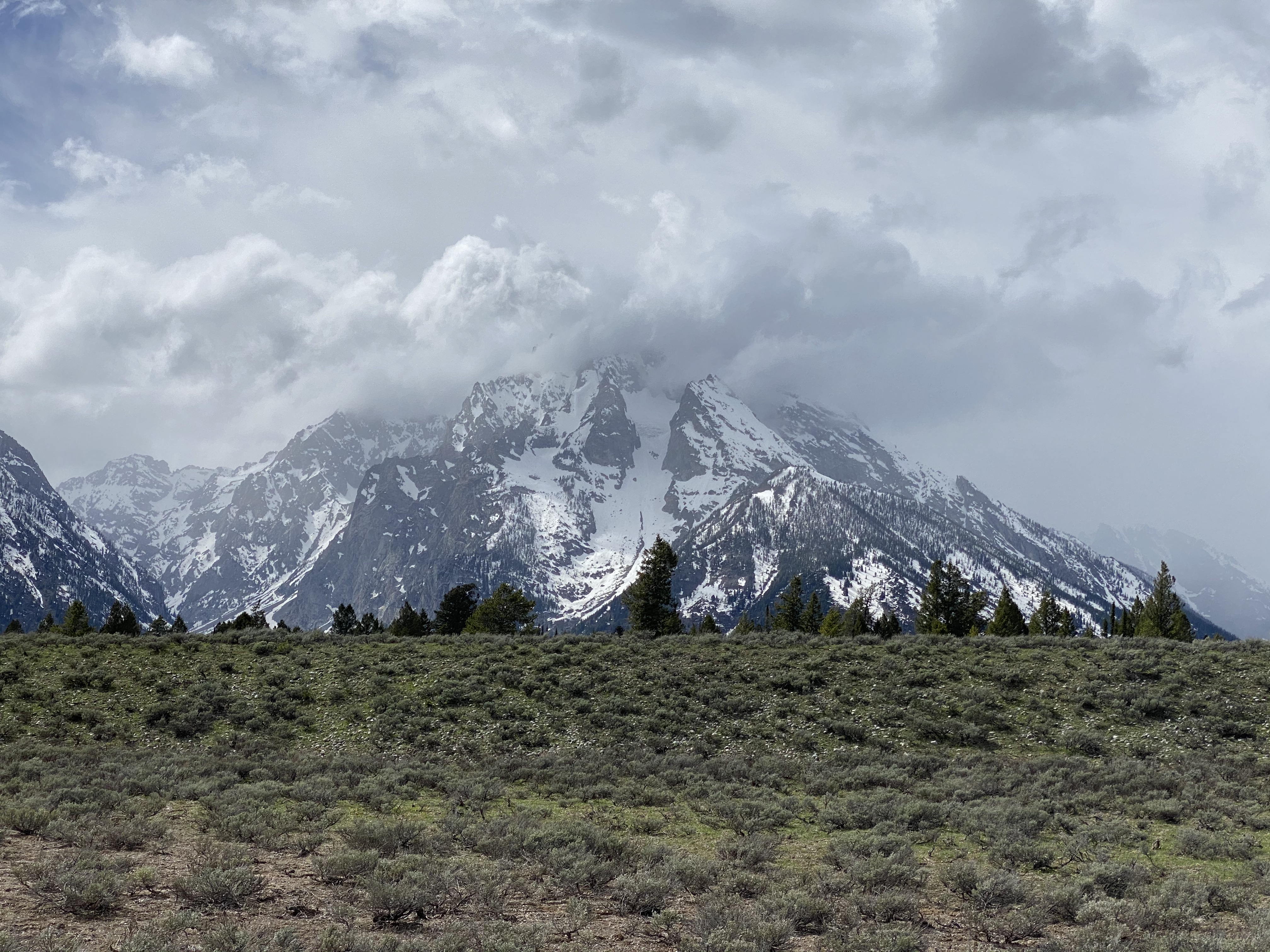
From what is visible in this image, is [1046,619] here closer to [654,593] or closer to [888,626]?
[888,626]

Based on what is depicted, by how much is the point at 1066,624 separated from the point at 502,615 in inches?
2432

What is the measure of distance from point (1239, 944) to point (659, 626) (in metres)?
66.8

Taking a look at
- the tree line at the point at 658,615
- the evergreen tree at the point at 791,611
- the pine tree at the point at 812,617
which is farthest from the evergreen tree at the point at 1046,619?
the evergreen tree at the point at 791,611

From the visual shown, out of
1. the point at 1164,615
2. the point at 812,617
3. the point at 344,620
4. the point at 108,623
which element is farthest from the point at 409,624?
the point at 1164,615

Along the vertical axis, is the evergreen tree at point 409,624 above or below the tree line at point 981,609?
below

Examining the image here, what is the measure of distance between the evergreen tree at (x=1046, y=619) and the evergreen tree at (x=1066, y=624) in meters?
0.21

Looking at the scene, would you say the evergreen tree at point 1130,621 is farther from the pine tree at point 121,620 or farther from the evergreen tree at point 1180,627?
the pine tree at point 121,620

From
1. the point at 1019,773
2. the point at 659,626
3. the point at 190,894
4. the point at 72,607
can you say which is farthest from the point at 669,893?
the point at 72,607

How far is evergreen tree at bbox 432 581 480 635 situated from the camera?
256ft

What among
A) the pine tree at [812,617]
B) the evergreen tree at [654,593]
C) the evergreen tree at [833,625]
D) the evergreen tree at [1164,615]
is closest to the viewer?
the evergreen tree at [654,593]

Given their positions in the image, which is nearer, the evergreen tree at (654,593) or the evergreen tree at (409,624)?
the evergreen tree at (654,593)

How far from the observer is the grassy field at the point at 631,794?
11344 mm

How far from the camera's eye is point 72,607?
80.8 metres

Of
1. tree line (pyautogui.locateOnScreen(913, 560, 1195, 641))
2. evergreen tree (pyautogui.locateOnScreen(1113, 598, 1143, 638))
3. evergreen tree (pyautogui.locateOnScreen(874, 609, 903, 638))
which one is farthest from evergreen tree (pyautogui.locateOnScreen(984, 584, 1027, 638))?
evergreen tree (pyautogui.locateOnScreen(1113, 598, 1143, 638))
